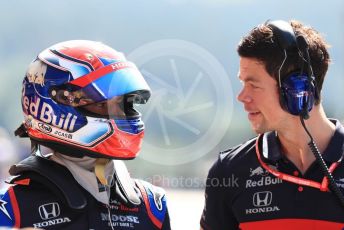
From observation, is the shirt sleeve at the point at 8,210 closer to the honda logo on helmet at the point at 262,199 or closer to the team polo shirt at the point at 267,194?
the team polo shirt at the point at 267,194

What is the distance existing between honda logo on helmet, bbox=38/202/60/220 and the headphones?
113cm

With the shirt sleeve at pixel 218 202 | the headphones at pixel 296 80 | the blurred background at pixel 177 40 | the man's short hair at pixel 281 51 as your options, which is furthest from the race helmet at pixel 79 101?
the blurred background at pixel 177 40

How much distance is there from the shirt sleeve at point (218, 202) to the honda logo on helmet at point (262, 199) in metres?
0.14

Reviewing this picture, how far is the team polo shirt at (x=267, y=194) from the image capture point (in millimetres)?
2938

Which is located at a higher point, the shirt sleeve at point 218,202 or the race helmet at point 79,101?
the race helmet at point 79,101

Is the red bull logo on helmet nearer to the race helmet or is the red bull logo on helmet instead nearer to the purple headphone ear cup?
the race helmet

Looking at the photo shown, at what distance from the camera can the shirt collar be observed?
297 centimetres

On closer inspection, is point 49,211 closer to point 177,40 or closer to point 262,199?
point 262,199

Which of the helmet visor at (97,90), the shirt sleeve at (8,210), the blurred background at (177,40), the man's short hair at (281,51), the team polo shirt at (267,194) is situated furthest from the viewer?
the blurred background at (177,40)

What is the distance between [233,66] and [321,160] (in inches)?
337

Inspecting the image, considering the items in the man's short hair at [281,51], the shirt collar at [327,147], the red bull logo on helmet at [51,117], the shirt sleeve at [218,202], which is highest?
the man's short hair at [281,51]

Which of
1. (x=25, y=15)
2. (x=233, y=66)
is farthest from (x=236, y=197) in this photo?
(x=25, y=15)

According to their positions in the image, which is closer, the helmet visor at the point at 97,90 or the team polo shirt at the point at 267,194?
the team polo shirt at the point at 267,194

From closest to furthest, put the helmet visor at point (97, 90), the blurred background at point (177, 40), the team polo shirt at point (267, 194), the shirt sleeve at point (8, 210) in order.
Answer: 1. the shirt sleeve at point (8, 210)
2. the team polo shirt at point (267, 194)
3. the helmet visor at point (97, 90)
4. the blurred background at point (177, 40)
